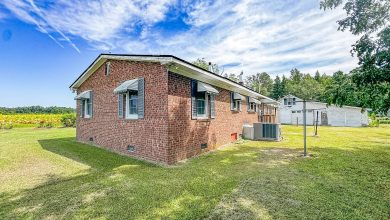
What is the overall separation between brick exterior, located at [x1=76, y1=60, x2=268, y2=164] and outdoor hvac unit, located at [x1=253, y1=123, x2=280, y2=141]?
12.8 ft

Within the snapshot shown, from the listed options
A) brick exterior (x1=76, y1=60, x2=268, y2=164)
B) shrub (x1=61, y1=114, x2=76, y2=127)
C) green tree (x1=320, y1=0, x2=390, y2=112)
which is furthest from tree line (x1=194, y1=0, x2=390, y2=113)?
shrub (x1=61, y1=114, x2=76, y2=127)

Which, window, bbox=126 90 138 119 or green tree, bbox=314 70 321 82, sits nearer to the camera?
window, bbox=126 90 138 119

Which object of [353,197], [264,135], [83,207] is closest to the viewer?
[83,207]

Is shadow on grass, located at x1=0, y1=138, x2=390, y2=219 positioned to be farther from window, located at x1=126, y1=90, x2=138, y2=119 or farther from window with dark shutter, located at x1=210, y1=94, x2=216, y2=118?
window with dark shutter, located at x1=210, y1=94, x2=216, y2=118

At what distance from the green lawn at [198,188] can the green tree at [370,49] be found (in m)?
2.48

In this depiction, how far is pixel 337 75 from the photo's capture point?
8797 mm

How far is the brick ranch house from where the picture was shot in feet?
27.5

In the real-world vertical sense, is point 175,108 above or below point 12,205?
above

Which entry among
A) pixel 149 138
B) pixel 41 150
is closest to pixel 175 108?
pixel 149 138

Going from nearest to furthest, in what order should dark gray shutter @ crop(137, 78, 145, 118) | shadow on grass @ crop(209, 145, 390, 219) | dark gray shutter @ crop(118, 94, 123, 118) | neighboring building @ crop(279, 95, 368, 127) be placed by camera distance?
1. shadow on grass @ crop(209, 145, 390, 219)
2. dark gray shutter @ crop(137, 78, 145, 118)
3. dark gray shutter @ crop(118, 94, 123, 118)
4. neighboring building @ crop(279, 95, 368, 127)

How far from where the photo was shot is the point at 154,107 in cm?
865

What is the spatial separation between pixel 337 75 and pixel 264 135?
764 centimetres

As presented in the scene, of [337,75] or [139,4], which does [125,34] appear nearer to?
[139,4]

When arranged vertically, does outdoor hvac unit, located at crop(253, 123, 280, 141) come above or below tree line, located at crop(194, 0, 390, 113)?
below
